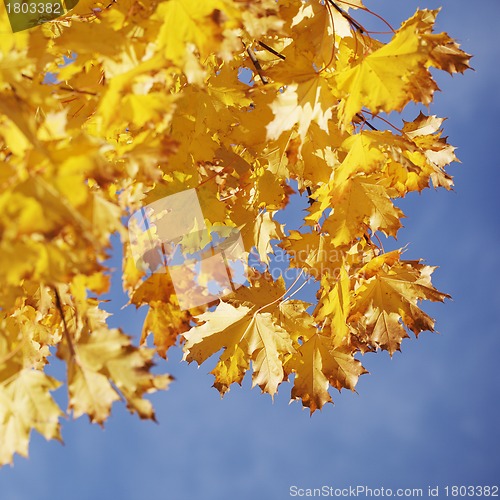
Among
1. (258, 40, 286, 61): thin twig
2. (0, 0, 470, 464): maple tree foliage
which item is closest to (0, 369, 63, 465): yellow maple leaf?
(0, 0, 470, 464): maple tree foliage

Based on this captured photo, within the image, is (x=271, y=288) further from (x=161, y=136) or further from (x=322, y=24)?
(x=161, y=136)

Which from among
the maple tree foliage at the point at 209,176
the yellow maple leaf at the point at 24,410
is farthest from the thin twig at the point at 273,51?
the yellow maple leaf at the point at 24,410

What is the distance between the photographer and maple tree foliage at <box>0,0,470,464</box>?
50.8 inches

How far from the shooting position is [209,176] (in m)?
2.55

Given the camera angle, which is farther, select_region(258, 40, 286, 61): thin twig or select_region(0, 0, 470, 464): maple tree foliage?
select_region(258, 40, 286, 61): thin twig

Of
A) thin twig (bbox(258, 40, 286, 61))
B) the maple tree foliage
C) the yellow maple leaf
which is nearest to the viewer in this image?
the maple tree foliage

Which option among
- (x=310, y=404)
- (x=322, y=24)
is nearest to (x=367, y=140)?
(x=322, y=24)

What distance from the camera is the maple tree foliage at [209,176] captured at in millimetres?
1290

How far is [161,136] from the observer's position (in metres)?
1.47

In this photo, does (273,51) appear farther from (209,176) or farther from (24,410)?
(24,410)

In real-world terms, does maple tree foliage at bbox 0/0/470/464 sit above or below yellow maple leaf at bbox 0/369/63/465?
above

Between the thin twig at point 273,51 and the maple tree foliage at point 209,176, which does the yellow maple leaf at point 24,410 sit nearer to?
the maple tree foliage at point 209,176

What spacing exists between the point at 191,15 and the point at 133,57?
0.21 meters

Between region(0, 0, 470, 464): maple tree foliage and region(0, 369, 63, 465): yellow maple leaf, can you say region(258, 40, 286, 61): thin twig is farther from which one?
region(0, 369, 63, 465): yellow maple leaf
